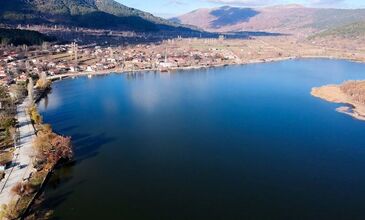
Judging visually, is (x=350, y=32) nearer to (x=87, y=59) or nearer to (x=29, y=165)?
(x=87, y=59)

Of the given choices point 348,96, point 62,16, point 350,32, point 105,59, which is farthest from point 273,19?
point 348,96

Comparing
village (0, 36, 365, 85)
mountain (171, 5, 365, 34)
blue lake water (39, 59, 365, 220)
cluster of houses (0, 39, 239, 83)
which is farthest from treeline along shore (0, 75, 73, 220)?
mountain (171, 5, 365, 34)

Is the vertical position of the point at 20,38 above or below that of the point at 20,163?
above

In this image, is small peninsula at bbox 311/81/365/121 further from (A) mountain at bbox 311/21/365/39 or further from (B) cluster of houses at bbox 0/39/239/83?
(A) mountain at bbox 311/21/365/39

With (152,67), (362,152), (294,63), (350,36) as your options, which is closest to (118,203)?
(362,152)

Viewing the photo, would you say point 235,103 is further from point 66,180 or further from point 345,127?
point 66,180

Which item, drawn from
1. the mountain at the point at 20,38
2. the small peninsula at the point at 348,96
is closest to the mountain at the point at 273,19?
the small peninsula at the point at 348,96

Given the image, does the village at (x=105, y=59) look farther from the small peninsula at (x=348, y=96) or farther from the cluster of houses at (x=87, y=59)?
the small peninsula at (x=348, y=96)
